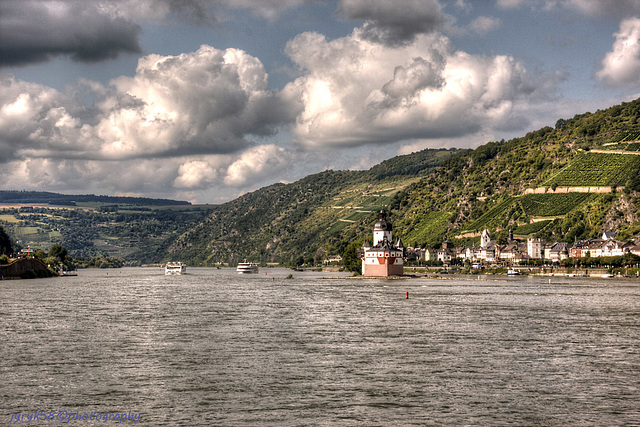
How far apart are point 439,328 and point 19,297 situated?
3036 inches

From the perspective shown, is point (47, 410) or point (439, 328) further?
point (439, 328)

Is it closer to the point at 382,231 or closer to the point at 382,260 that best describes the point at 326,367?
the point at 382,260

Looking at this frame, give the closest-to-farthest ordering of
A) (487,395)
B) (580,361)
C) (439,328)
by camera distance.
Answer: (487,395) < (580,361) < (439,328)

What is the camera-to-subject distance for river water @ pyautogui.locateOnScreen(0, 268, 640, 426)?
31797 mm

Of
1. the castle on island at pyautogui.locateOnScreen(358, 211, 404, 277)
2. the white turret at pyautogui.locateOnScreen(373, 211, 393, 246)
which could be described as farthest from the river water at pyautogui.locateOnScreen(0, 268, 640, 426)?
the white turret at pyautogui.locateOnScreen(373, 211, 393, 246)

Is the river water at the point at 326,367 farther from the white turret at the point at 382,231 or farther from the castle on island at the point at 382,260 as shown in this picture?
the white turret at the point at 382,231

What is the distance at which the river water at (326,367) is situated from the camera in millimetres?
31797

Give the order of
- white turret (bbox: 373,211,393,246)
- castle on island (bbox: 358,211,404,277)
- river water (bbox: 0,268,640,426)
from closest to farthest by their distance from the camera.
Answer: river water (bbox: 0,268,640,426) → castle on island (bbox: 358,211,404,277) → white turret (bbox: 373,211,393,246)

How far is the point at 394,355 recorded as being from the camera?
157 ft

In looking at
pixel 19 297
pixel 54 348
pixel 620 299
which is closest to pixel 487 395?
pixel 54 348

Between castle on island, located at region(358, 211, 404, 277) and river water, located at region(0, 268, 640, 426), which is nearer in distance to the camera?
river water, located at region(0, 268, 640, 426)

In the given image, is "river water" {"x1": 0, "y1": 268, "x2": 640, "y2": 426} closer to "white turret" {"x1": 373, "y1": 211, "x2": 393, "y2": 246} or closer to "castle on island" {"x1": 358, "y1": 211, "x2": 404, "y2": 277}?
"castle on island" {"x1": 358, "y1": 211, "x2": 404, "y2": 277}

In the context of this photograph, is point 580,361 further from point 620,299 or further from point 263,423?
point 620,299

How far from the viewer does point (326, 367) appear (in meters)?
42.9
